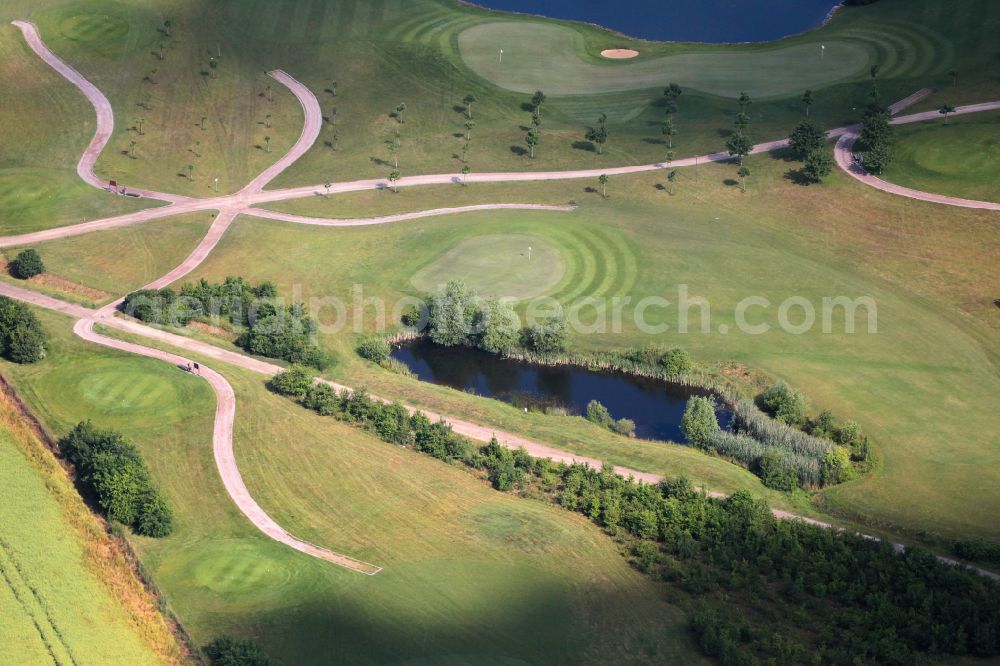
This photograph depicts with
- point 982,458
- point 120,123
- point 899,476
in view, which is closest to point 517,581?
point 899,476

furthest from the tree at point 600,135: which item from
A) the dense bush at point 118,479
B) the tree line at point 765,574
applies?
the dense bush at point 118,479

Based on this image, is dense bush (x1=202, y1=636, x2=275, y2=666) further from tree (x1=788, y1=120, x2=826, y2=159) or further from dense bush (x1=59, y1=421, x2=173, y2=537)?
tree (x1=788, y1=120, x2=826, y2=159)

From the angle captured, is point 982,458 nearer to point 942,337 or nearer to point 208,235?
point 942,337

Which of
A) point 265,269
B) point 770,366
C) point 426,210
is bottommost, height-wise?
point 770,366

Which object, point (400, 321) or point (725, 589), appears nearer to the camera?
point (725, 589)

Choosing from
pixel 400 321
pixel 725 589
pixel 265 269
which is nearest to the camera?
pixel 725 589
